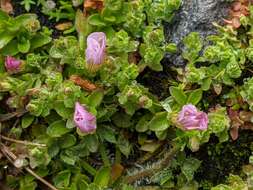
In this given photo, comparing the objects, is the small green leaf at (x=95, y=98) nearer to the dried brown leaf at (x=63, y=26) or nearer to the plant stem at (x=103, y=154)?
the plant stem at (x=103, y=154)

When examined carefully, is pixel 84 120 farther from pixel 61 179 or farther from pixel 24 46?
pixel 24 46

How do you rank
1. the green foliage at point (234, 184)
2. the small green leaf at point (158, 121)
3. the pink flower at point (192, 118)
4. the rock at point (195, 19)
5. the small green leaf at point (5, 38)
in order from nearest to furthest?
the pink flower at point (192, 118), the green foliage at point (234, 184), the small green leaf at point (158, 121), the small green leaf at point (5, 38), the rock at point (195, 19)

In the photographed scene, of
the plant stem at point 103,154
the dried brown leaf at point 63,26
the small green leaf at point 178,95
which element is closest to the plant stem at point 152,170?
the plant stem at point 103,154

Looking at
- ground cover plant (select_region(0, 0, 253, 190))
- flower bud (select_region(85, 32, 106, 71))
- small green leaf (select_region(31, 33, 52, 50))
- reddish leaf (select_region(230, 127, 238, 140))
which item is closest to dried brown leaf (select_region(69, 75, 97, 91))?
ground cover plant (select_region(0, 0, 253, 190))

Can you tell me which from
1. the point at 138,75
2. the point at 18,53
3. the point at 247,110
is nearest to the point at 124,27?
the point at 138,75

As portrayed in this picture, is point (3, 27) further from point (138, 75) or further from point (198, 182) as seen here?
point (198, 182)

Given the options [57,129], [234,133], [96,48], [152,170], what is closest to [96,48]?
[96,48]
